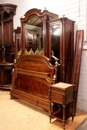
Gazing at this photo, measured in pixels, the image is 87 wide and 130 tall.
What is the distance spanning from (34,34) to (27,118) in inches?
68.9

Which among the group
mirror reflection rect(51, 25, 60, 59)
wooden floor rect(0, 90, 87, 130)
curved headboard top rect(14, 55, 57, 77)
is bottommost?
wooden floor rect(0, 90, 87, 130)

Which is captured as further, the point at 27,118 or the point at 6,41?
the point at 6,41

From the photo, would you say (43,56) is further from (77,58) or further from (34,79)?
(77,58)

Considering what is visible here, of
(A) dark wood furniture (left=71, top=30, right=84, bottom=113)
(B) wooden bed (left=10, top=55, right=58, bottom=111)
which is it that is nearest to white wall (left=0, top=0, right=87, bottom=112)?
(A) dark wood furniture (left=71, top=30, right=84, bottom=113)

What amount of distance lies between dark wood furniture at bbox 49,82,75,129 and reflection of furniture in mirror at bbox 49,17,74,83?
15.7 inches

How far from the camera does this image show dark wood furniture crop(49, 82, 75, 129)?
217cm

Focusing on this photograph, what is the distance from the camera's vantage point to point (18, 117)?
2.56 meters

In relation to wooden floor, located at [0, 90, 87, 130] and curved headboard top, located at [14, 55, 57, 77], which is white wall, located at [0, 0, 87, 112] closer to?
wooden floor, located at [0, 90, 87, 130]

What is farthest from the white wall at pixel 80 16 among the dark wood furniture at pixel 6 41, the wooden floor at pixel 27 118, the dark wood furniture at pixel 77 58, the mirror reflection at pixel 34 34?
the dark wood furniture at pixel 6 41

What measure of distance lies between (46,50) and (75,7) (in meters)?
1.07

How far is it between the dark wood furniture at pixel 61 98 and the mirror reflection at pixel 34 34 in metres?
1.05

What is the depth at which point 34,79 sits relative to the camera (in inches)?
115

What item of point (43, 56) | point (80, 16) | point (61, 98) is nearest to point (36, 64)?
point (43, 56)

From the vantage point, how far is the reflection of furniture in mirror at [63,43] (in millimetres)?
2605
